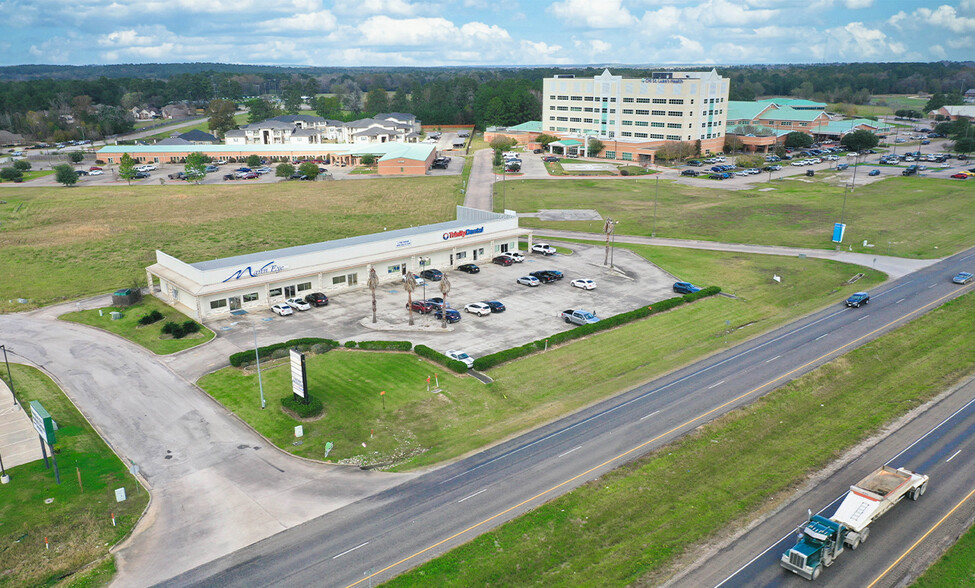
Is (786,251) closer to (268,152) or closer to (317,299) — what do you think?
(317,299)

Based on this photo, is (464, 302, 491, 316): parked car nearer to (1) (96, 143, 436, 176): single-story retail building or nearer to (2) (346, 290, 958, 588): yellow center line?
(2) (346, 290, 958, 588): yellow center line


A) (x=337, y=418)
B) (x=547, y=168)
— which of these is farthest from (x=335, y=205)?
(x=337, y=418)

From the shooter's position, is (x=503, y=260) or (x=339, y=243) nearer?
(x=339, y=243)

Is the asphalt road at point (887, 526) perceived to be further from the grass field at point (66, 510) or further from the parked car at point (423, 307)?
the parked car at point (423, 307)

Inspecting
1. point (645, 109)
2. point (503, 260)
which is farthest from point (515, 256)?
point (645, 109)

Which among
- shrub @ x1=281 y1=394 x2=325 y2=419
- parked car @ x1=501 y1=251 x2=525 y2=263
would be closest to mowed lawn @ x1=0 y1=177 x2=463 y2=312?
parked car @ x1=501 y1=251 x2=525 y2=263

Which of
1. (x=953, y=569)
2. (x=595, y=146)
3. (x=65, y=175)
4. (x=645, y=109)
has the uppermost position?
(x=645, y=109)
